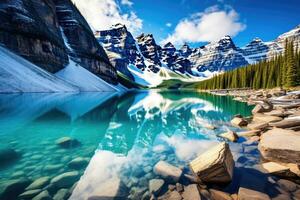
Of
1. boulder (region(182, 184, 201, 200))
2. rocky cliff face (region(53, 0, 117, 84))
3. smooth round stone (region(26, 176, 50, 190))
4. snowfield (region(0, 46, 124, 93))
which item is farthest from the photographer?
rocky cliff face (region(53, 0, 117, 84))

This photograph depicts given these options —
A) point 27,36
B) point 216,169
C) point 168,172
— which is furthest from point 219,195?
point 27,36

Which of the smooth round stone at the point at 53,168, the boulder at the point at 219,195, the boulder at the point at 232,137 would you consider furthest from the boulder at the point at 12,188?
the boulder at the point at 232,137

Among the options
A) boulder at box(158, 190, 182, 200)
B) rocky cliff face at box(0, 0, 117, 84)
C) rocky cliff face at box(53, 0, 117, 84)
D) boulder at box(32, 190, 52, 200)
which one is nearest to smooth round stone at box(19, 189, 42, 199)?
boulder at box(32, 190, 52, 200)

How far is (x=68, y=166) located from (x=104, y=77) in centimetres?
13290

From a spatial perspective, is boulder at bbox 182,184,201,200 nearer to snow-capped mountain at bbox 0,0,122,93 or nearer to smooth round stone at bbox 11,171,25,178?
smooth round stone at bbox 11,171,25,178

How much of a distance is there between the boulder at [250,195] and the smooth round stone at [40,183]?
713 cm

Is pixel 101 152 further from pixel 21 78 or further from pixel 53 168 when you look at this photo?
pixel 21 78

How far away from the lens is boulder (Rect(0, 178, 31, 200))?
658cm

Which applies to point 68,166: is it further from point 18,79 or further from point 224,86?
point 224,86

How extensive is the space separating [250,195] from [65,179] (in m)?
6.98

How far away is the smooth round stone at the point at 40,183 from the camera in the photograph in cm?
718

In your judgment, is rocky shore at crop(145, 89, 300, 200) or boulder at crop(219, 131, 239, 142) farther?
boulder at crop(219, 131, 239, 142)

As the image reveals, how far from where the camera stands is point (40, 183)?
24.5 feet

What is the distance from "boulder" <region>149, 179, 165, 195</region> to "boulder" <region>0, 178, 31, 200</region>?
4622 mm
